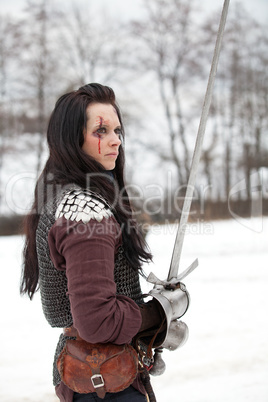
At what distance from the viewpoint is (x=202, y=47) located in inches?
544

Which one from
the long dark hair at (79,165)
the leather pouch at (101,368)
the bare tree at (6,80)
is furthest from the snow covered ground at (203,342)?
the bare tree at (6,80)

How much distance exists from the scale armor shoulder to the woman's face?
188 millimetres

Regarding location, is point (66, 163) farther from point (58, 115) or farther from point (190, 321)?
point (190, 321)

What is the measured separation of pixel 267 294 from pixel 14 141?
9335mm

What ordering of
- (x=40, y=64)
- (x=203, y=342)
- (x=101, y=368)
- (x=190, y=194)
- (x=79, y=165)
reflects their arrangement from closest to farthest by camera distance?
(x=101, y=368) → (x=79, y=165) → (x=190, y=194) → (x=203, y=342) → (x=40, y=64)

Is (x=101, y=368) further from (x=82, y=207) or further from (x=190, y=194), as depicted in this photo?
(x=190, y=194)

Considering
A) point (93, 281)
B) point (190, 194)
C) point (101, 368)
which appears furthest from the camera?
point (190, 194)

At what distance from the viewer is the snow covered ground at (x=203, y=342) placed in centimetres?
297

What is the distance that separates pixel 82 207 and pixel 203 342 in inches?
120

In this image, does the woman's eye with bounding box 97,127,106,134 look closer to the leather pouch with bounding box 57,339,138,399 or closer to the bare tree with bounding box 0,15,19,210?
the leather pouch with bounding box 57,339,138,399

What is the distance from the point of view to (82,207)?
1.13m

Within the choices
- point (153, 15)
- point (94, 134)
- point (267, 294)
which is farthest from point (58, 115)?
point (153, 15)

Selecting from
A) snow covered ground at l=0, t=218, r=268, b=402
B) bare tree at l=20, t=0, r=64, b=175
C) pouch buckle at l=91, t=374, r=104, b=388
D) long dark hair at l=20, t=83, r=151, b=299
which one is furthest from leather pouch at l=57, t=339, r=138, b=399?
bare tree at l=20, t=0, r=64, b=175

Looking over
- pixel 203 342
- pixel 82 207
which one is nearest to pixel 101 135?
pixel 82 207
